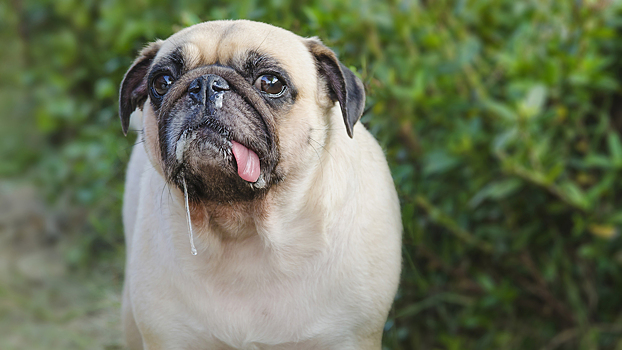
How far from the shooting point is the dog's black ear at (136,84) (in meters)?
2.12

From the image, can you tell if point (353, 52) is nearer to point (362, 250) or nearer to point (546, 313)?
point (362, 250)

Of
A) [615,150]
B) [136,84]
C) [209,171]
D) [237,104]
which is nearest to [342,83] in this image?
[237,104]

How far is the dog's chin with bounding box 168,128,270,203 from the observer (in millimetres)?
1886

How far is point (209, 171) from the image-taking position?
1.92 m

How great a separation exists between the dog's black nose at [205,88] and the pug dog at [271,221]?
0.23 feet

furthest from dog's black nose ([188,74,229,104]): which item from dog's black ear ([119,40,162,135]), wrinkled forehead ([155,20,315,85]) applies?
dog's black ear ([119,40,162,135])

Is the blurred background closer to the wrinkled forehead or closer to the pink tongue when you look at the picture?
the wrinkled forehead

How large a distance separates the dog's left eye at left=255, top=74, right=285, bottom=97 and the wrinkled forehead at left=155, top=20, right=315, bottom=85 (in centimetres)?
4

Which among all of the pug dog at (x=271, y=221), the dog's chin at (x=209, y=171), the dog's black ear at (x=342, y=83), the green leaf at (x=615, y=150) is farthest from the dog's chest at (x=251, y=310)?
the green leaf at (x=615, y=150)

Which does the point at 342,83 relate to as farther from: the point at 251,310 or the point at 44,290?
the point at 44,290

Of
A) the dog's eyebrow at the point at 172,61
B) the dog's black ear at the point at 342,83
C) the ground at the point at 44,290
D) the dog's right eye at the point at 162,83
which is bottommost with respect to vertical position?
the ground at the point at 44,290

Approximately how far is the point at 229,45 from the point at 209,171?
0.36 metres

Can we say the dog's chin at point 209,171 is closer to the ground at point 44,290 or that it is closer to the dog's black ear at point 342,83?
the dog's black ear at point 342,83

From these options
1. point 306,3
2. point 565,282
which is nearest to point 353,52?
point 306,3
